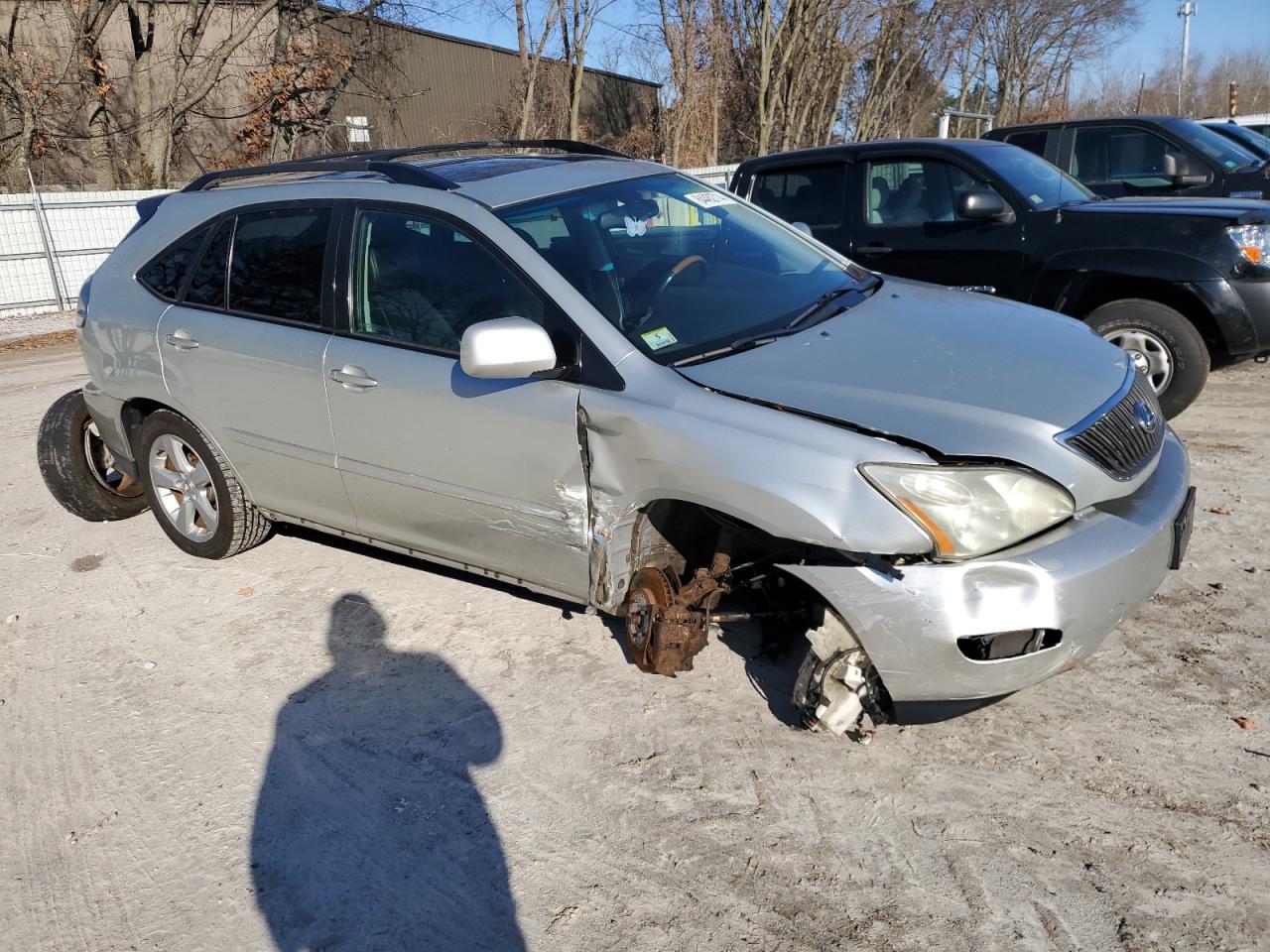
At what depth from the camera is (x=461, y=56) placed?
2792cm

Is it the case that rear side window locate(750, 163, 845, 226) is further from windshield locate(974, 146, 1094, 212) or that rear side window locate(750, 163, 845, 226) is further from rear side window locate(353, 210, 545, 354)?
rear side window locate(353, 210, 545, 354)

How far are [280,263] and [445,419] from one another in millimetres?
1256

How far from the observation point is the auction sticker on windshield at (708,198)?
4457mm

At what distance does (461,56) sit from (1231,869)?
94.6 feet

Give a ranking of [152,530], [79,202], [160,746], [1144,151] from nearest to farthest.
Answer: [160,746], [152,530], [1144,151], [79,202]

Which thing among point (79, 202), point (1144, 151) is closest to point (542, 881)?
point (1144, 151)

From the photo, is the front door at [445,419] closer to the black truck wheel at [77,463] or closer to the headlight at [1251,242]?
the black truck wheel at [77,463]

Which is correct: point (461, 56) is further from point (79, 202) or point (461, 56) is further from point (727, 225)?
point (727, 225)

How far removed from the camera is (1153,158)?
9.35 m

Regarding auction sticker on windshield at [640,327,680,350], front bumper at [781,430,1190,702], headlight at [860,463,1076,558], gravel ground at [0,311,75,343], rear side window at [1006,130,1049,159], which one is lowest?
gravel ground at [0,311,75,343]

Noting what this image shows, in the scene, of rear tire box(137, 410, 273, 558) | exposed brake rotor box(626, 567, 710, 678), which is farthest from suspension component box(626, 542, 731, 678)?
rear tire box(137, 410, 273, 558)

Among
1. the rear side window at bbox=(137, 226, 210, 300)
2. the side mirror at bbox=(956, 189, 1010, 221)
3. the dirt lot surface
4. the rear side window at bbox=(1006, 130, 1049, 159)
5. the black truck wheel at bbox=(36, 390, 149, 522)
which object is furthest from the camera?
the rear side window at bbox=(1006, 130, 1049, 159)

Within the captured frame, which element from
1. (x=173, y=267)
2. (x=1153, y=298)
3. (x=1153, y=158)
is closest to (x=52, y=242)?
(x=173, y=267)

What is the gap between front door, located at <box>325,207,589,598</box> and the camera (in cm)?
357
